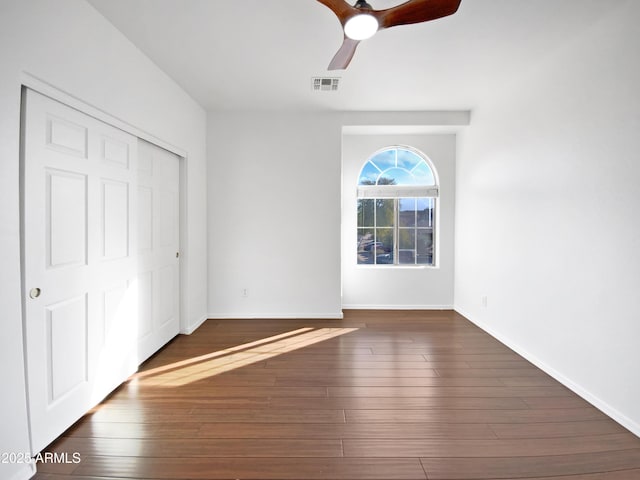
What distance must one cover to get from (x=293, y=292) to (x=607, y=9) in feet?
12.6

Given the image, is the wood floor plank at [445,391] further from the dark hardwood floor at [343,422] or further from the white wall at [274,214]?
the white wall at [274,214]

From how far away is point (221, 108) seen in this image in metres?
4.14

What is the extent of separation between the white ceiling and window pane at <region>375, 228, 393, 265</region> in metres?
1.88

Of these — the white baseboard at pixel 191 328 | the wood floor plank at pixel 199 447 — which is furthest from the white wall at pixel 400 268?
the wood floor plank at pixel 199 447

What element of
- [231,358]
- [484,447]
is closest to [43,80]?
[231,358]

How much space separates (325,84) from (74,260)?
106 inches

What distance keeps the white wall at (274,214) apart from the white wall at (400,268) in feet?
1.70

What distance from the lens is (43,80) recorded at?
1.77m

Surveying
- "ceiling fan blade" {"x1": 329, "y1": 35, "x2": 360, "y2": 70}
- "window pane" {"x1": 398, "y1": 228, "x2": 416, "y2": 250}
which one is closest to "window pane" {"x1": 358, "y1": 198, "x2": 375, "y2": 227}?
"window pane" {"x1": 398, "y1": 228, "x2": 416, "y2": 250}

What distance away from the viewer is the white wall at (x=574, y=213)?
2.11m

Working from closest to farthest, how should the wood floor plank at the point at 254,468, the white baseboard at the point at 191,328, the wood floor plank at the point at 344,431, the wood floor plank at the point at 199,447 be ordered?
the wood floor plank at the point at 254,468 → the wood floor plank at the point at 199,447 → the wood floor plank at the point at 344,431 → the white baseboard at the point at 191,328

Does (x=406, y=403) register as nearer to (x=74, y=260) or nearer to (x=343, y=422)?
(x=343, y=422)

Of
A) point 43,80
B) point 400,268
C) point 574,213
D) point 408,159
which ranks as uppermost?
point 408,159

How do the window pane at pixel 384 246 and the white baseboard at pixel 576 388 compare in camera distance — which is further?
the window pane at pixel 384 246
